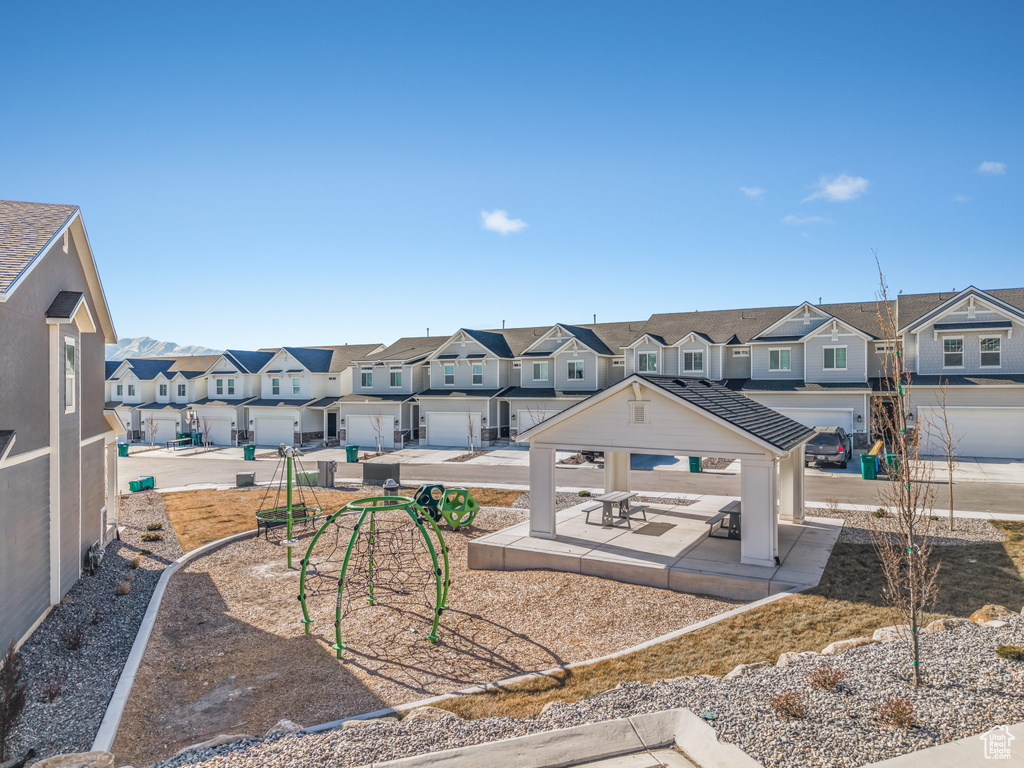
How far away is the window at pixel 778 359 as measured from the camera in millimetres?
34406

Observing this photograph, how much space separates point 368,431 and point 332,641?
31.8m

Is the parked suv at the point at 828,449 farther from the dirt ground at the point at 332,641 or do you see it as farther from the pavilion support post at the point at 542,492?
the dirt ground at the point at 332,641

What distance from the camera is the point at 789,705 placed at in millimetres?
6273

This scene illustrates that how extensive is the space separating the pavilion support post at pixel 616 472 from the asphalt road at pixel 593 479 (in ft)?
15.3

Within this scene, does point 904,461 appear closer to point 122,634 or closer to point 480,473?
point 122,634

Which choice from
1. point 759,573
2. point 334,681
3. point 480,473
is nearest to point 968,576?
point 759,573

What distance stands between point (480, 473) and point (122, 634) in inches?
739

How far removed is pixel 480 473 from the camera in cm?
2859

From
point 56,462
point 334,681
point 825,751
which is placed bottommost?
point 334,681

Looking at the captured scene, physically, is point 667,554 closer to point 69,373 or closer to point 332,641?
point 332,641

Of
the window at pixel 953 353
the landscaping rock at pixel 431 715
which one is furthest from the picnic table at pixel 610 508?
the window at pixel 953 353

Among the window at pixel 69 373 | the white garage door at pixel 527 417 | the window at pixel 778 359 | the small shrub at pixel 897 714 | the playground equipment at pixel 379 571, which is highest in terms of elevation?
the window at pixel 778 359

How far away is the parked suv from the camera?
2738 cm

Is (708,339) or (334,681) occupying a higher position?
(708,339)
